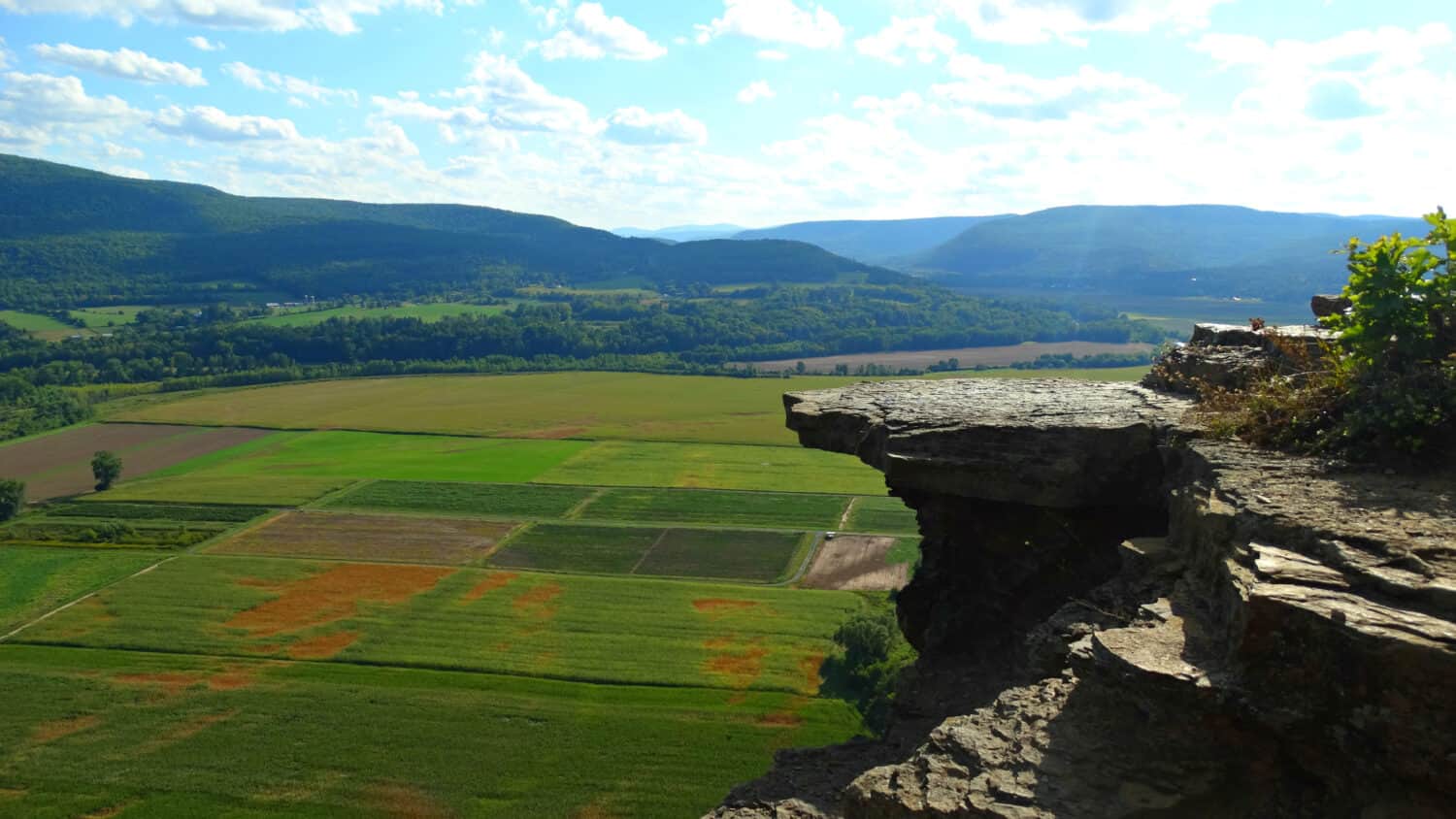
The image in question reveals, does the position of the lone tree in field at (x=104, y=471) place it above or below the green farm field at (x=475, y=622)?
above

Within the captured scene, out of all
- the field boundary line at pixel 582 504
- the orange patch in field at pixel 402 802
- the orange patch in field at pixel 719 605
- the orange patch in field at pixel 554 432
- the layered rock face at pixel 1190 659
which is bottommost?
the orange patch in field at pixel 402 802

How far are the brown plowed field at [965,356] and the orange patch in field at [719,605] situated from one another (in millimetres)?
103670

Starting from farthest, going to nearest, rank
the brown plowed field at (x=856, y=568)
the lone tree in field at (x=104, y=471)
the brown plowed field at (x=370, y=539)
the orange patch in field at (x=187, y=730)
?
1. the lone tree in field at (x=104, y=471)
2. the brown plowed field at (x=370, y=539)
3. the brown plowed field at (x=856, y=568)
4. the orange patch in field at (x=187, y=730)

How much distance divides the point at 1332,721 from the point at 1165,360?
1039cm

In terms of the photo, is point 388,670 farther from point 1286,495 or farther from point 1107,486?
point 1286,495

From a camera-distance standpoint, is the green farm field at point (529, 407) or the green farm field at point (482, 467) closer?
the green farm field at point (482, 467)

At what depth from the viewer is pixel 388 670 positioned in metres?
44.4

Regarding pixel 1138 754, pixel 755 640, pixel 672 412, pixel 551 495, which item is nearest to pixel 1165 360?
pixel 1138 754

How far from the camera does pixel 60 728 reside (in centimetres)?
3850

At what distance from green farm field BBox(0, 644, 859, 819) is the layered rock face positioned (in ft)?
71.7

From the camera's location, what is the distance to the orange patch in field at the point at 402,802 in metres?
32.0

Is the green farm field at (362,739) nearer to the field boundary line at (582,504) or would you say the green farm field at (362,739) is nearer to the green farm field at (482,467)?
the field boundary line at (582,504)

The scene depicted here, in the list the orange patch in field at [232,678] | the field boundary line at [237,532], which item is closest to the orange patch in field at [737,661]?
the orange patch in field at [232,678]

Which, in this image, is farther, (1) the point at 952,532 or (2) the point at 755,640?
(2) the point at 755,640
